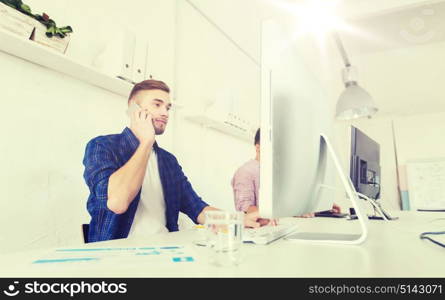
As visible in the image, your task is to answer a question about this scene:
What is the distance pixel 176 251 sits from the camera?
25.6 inches

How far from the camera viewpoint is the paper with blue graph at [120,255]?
0.55 metres

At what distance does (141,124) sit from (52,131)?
508 mm

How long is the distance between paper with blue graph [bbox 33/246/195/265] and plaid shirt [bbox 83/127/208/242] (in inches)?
33.0

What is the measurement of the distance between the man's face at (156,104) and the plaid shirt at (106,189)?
0.19 metres

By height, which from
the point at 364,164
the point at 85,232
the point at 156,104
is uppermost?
the point at 156,104

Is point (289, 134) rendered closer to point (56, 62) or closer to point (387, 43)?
point (56, 62)

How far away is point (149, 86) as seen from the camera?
1918 mm

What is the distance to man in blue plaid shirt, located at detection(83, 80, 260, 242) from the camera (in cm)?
150

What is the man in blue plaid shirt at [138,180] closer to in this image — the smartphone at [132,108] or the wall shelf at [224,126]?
the smartphone at [132,108]

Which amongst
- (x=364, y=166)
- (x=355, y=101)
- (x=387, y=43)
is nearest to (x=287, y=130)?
(x=364, y=166)

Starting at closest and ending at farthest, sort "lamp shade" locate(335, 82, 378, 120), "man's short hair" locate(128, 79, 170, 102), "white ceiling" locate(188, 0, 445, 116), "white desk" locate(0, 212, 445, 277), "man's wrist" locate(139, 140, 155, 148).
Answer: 1. "white desk" locate(0, 212, 445, 277)
2. "man's wrist" locate(139, 140, 155, 148)
3. "man's short hair" locate(128, 79, 170, 102)
4. "lamp shade" locate(335, 82, 378, 120)
5. "white ceiling" locate(188, 0, 445, 116)

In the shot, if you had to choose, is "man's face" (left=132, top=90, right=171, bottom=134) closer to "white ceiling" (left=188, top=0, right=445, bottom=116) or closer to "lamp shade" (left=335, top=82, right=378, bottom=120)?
"white ceiling" (left=188, top=0, right=445, bottom=116)

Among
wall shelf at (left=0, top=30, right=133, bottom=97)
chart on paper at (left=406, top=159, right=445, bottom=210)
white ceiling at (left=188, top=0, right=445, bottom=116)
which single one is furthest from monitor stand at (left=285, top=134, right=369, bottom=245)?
chart on paper at (left=406, top=159, right=445, bottom=210)

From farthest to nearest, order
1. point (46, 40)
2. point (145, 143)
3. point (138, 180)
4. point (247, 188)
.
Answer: point (247, 188), point (145, 143), point (138, 180), point (46, 40)
